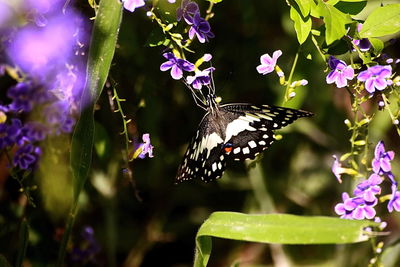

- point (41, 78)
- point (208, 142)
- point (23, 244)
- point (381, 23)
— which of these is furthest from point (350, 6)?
point (23, 244)

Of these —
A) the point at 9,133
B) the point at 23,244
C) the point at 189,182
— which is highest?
the point at 9,133

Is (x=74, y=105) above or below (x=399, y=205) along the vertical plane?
above

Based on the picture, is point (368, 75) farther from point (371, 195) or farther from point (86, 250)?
point (86, 250)

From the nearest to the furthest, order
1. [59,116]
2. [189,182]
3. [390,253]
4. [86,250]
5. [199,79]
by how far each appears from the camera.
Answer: [199,79]
[59,116]
[390,253]
[86,250]
[189,182]

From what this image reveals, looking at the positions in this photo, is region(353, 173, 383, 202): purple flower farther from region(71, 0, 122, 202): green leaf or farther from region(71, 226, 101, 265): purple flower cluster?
region(71, 226, 101, 265): purple flower cluster

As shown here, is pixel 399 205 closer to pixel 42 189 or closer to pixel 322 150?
pixel 42 189

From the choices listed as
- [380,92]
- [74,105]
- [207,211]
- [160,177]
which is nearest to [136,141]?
[74,105]
